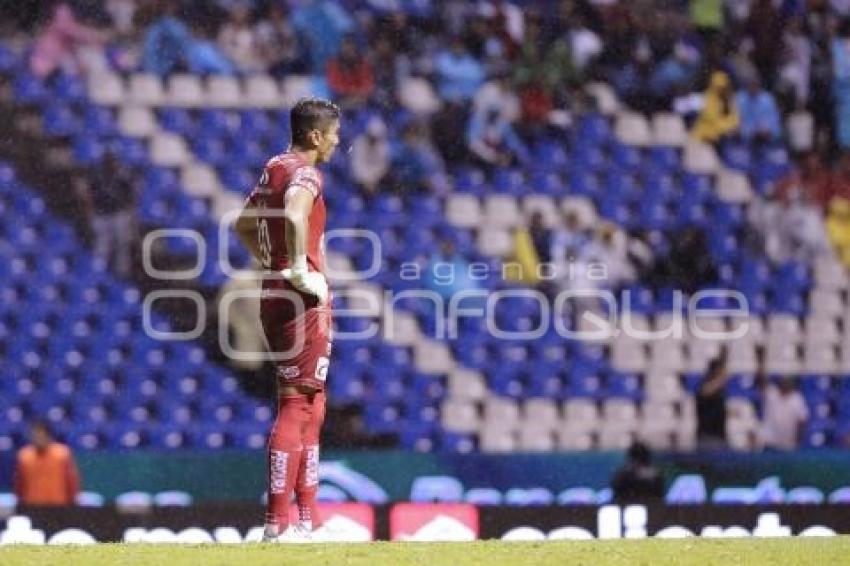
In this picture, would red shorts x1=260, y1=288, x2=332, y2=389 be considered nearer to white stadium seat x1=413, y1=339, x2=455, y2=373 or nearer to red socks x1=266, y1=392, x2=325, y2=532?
red socks x1=266, y1=392, x2=325, y2=532

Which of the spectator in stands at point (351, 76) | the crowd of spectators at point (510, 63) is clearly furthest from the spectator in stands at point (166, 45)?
the spectator in stands at point (351, 76)

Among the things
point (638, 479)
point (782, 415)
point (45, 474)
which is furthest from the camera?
point (782, 415)

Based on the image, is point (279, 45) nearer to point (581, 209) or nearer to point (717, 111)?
point (581, 209)

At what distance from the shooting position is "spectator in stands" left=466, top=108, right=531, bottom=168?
9.80 metres

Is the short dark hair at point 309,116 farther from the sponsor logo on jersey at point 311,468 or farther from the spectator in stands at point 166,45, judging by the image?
the spectator in stands at point 166,45

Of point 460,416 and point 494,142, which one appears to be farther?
point 494,142

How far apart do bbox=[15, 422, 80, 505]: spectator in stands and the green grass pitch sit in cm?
364

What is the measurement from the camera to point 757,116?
1009 centimetres

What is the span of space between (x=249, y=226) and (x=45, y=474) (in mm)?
4057

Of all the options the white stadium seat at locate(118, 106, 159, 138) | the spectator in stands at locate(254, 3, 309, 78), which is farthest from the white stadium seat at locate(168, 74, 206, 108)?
the spectator in stands at locate(254, 3, 309, 78)

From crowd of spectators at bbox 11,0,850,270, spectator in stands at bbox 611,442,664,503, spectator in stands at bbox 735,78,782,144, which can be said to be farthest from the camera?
spectator in stands at bbox 735,78,782,144

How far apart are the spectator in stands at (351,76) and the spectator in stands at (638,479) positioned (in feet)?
8.15

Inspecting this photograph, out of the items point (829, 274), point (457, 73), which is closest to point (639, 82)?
point (457, 73)

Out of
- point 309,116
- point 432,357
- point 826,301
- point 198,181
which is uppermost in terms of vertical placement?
point 198,181
